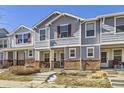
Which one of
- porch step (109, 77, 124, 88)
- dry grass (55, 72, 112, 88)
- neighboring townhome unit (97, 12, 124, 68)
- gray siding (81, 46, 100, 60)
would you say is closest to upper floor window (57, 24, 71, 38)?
gray siding (81, 46, 100, 60)

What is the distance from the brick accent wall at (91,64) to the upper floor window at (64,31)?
220 centimetres

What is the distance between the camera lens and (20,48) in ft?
71.7

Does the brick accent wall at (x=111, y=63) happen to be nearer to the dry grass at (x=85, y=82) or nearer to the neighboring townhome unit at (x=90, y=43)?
the neighboring townhome unit at (x=90, y=43)

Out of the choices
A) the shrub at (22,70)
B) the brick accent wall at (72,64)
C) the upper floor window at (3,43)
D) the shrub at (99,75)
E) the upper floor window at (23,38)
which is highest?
the upper floor window at (23,38)

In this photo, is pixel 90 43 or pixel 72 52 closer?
pixel 90 43

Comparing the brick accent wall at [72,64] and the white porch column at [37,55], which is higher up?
the white porch column at [37,55]

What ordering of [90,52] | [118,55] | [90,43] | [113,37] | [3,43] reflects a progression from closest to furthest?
1. [113,37]
2. [90,43]
3. [90,52]
4. [118,55]
5. [3,43]

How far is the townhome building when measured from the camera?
20406 mm

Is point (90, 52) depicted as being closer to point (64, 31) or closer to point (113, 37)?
point (113, 37)

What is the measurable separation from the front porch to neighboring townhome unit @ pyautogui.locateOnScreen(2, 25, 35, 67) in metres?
4.59

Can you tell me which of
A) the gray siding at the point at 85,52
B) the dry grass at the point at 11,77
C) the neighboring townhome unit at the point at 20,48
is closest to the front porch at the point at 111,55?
the gray siding at the point at 85,52

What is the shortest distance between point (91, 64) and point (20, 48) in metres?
4.87

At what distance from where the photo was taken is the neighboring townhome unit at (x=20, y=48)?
68.5 ft

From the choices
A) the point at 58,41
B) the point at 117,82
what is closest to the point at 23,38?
the point at 58,41
